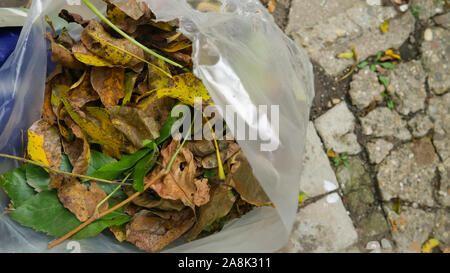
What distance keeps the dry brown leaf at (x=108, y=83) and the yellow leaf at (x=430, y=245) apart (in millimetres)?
1080

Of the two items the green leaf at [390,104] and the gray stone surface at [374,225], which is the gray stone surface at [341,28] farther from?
the gray stone surface at [374,225]

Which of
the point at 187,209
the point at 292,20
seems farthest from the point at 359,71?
the point at 187,209

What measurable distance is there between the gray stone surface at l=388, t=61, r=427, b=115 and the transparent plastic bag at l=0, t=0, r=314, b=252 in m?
0.50

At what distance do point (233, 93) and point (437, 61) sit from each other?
37.2 inches

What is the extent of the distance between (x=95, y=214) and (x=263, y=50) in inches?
20.7

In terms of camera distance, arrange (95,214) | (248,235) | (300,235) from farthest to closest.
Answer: (300,235) → (248,235) → (95,214)

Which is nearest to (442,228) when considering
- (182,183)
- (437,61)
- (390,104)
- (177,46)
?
(390,104)

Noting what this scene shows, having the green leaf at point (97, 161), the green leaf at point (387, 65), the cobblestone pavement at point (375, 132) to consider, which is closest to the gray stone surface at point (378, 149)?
the cobblestone pavement at point (375, 132)

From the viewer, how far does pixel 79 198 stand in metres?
0.86

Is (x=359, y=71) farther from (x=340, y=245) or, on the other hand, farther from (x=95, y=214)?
(x=95, y=214)

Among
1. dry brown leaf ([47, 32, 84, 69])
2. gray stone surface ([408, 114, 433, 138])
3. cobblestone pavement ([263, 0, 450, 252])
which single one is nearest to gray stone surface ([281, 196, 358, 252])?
cobblestone pavement ([263, 0, 450, 252])

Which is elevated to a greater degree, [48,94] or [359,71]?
[48,94]

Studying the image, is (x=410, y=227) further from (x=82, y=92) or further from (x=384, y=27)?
(x=82, y=92)

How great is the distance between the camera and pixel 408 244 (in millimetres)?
1272
